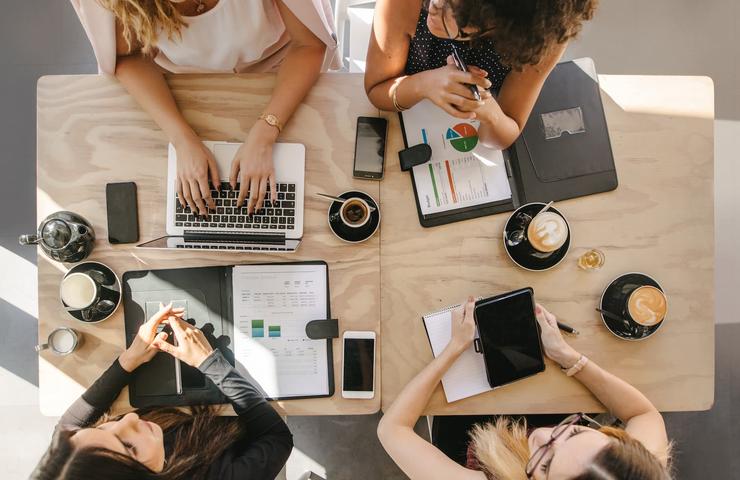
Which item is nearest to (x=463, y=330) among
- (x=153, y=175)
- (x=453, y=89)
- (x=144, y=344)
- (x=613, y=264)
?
(x=613, y=264)

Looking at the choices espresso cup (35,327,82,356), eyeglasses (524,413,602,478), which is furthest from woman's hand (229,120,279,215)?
eyeglasses (524,413,602,478)

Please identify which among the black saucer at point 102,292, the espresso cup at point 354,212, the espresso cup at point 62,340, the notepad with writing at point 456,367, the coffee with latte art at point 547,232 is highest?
the espresso cup at point 354,212

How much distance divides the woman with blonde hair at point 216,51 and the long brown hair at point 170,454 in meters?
0.54

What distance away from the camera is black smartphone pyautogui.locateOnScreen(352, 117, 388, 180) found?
4.44 ft

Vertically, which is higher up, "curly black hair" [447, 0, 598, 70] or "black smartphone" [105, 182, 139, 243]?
"curly black hair" [447, 0, 598, 70]

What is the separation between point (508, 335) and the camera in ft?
4.24

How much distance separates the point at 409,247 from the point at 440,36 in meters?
0.54

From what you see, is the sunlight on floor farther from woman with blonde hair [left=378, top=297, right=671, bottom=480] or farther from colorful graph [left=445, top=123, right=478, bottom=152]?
woman with blonde hair [left=378, top=297, right=671, bottom=480]

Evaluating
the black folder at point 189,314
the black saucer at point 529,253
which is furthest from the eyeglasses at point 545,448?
the black folder at point 189,314

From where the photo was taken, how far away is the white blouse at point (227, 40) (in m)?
1.31

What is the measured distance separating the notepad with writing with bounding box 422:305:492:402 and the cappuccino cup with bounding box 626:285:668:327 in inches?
15.7

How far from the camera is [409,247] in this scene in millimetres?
1354

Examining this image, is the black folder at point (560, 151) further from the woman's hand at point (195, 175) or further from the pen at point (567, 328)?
the woman's hand at point (195, 175)

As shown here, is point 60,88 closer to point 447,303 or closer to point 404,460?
point 447,303
